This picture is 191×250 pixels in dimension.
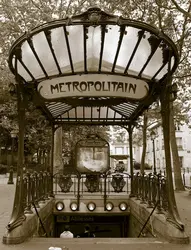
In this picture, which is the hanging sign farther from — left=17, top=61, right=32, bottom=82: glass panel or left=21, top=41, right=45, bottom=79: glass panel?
left=17, top=61, right=32, bottom=82: glass panel

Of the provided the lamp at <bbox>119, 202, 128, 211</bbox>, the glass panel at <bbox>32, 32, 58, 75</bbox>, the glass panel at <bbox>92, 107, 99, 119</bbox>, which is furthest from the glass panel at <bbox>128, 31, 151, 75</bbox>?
the lamp at <bbox>119, 202, 128, 211</bbox>

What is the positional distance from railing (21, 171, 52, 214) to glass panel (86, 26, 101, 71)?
2.81 metres

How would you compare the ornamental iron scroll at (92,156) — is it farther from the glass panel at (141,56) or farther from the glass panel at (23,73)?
the glass panel at (141,56)

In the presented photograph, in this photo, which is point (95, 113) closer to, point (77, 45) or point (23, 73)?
point (23, 73)

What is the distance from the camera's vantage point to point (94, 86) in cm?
524

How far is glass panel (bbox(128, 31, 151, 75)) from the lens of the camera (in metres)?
5.09

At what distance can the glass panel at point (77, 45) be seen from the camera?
4863 millimetres

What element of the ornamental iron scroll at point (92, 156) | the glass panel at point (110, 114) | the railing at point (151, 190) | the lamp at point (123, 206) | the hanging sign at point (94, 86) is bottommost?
the lamp at point (123, 206)

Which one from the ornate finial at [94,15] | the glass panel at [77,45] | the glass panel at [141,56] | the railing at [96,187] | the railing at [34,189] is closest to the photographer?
the ornate finial at [94,15]

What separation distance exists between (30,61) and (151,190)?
14.7 ft

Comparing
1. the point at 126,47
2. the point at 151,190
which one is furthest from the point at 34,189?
the point at 126,47

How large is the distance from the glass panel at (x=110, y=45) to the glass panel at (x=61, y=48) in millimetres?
712

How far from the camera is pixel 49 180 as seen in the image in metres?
→ 9.77

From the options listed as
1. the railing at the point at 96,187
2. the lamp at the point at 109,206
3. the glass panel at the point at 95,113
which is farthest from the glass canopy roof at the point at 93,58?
the lamp at the point at 109,206
